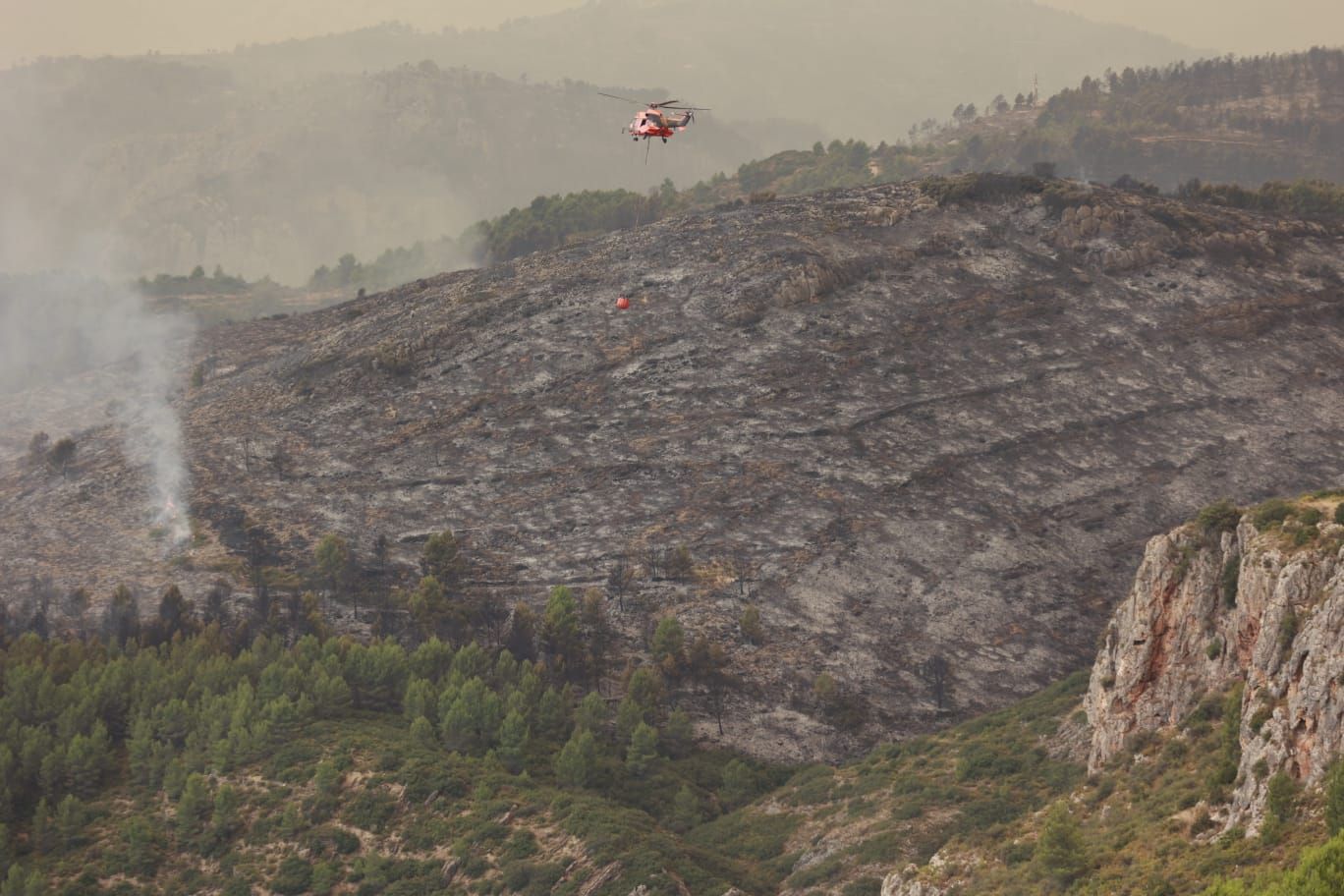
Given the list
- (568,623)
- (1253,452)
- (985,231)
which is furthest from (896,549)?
(985,231)

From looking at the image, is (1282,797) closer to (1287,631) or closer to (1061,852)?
(1287,631)

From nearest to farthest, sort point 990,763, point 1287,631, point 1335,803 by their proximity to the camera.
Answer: point 1335,803 < point 1287,631 < point 990,763

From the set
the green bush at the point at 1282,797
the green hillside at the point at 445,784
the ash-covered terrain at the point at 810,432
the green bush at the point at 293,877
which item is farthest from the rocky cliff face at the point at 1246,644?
the green bush at the point at 293,877

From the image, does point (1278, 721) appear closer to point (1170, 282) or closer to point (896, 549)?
point (896, 549)

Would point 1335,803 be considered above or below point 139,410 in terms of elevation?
below

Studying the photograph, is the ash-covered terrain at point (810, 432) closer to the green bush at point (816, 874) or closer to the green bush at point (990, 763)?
the green bush at point (990, 763)

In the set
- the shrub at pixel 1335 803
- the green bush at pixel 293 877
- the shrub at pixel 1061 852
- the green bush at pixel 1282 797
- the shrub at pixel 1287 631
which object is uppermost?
the shrub at pixel 1287 631

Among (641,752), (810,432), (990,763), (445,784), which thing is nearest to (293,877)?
(445,784)

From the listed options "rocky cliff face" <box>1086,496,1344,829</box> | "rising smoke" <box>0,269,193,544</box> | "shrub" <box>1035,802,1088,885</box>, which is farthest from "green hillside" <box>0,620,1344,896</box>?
"rising smoke" <box>0,269,193,544</box>
